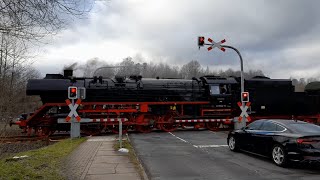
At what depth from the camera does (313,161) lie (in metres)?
10.9

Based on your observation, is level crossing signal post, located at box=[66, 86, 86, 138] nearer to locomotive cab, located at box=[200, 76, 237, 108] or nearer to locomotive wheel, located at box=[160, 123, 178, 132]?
locomotive wheel, located at box=[160, 123, 178, 132]

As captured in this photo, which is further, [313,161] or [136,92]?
[136,92]

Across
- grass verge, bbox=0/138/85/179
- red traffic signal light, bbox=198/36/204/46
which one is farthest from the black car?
red traffic signal light, bbox=198/36/204/46

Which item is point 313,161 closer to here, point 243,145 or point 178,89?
point 243,145

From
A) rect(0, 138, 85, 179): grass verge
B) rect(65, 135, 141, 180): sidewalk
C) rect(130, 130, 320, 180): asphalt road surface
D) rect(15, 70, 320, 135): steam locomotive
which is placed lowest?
rect(130, 130, 320, 180): asphalt road surface

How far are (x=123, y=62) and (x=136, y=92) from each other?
261 ft

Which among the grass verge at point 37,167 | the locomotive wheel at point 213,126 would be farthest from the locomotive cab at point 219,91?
the grass verge at point 37,167

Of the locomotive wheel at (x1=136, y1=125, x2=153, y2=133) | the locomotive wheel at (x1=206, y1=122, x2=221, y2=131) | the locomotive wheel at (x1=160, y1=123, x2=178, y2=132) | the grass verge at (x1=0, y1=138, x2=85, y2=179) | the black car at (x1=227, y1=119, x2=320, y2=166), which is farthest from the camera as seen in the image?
the locomotive wheel at (x1=206, y1=122, x2=221, y2=131)

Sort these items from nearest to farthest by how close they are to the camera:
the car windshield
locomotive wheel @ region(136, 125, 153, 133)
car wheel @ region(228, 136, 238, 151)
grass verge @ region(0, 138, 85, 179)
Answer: grass verge @ region(0, 138, 85, 179), the car windshield, car wheel @ region(228, 136, 238, 151), locomotive wheel @ region(136, 125, 153, 133)

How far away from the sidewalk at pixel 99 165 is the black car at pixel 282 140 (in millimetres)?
4612

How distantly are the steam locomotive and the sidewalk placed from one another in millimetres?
9197

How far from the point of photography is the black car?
11.1 meters

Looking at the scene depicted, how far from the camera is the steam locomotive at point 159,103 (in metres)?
23.3

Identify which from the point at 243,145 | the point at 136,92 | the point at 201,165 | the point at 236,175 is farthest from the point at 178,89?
the point at 236,175
